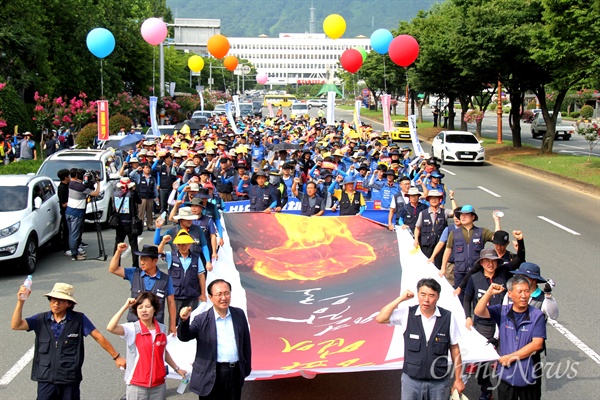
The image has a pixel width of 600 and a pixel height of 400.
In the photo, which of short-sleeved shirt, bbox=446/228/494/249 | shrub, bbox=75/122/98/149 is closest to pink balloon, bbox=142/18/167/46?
shrub, bbox=75/122/98/149

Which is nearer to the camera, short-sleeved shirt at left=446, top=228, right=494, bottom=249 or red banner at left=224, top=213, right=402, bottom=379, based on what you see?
red banner at left=224, top=213, right=402, bottom=379

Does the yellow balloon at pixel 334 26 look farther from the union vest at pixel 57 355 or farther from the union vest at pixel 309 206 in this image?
the union vest at pixel 57 355

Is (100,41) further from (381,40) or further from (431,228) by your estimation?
(431,228)

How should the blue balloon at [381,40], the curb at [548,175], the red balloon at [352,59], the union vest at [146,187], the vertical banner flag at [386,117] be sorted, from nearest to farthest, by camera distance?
1. the union vest at [146,187]
2. the curb at [548,175]
3. the vertical banner flag at [386,117]
4. the red balloon at [352,59]
5. the blue balloon at [381,40]

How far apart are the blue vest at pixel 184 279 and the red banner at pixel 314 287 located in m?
0.70

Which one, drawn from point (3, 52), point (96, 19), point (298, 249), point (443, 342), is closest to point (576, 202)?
point (298, 249)

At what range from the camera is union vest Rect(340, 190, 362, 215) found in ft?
42.4

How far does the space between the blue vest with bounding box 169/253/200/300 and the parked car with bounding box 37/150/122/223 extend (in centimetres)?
959

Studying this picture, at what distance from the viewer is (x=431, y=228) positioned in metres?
10.9

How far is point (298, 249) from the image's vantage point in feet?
36.1

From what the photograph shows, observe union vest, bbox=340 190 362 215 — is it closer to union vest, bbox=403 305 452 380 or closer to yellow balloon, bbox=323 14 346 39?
union vest, bbox=403 305 452 380

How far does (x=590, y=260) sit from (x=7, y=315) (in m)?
10.3

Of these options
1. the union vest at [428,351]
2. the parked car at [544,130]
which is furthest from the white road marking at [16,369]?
the parked car at [544,130]

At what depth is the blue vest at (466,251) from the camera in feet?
30.1
